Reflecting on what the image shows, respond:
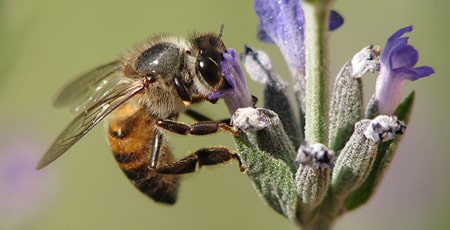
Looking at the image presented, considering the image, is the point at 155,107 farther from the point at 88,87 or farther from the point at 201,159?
the point at 88,87

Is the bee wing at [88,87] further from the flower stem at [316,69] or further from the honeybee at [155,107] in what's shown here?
the flower stem at [316,69]

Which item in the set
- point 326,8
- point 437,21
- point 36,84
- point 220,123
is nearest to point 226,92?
point 220,123

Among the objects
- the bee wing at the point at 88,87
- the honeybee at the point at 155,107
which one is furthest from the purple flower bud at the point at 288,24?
the bee wing at the point at 88,87

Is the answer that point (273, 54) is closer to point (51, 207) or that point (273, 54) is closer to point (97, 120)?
point (51, 207)

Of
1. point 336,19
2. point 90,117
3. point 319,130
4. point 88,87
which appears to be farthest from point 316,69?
point 88,87

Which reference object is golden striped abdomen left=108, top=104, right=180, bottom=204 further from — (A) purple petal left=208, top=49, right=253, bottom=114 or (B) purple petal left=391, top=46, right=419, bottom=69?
(B) purple petal left=391, top=46, right=419, bottom=69
